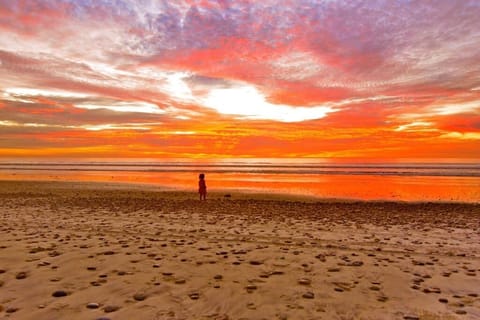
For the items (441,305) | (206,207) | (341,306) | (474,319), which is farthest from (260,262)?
(206,207)

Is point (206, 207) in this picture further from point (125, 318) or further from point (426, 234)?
point (125, 318)

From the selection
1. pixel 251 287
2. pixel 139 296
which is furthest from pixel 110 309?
pixel 251 287

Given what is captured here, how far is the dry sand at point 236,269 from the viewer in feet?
17.9

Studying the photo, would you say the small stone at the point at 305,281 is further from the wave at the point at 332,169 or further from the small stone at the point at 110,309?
the wave at the point at 332,169

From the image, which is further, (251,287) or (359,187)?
(359,187)

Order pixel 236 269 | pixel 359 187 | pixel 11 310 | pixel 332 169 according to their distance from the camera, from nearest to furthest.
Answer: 1. pixel 11 310
2. pixel 236 269
3. pixel 359 187
4. pixel 332 169

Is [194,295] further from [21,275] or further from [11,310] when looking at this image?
[21,275]

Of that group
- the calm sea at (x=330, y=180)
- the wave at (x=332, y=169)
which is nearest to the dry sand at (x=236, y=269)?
the calm sea at (x=330, y=180)

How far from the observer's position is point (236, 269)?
24.8ft

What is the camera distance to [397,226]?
1374 centimetres

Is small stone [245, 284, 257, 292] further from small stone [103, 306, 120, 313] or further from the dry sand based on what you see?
small stone [103, 306, 120, 313]

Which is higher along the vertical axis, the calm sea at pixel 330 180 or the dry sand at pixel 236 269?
the calm sea at pixel 330 180

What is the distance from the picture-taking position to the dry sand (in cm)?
546

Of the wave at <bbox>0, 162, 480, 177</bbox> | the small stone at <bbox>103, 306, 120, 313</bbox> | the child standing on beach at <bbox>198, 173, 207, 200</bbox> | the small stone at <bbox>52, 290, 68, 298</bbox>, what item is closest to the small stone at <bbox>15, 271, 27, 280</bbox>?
the small stone at <bbox>52, 290, 68, 298</bbox>
